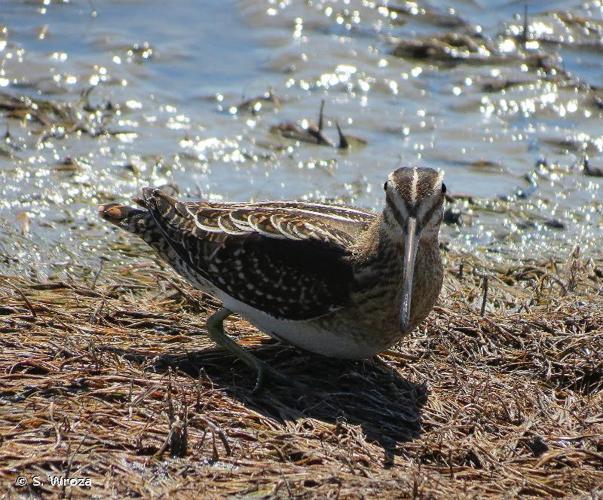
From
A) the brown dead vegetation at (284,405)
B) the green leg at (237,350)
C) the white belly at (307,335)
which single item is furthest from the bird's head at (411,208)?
the green leg at (237,350)

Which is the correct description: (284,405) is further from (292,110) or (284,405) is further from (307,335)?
(292,110)

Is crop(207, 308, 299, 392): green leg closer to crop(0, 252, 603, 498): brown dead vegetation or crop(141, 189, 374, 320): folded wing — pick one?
crop(0, 252, 603, 498): brown dead vegetation

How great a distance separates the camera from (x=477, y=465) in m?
5.64

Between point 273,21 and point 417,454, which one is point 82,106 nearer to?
point 273,21

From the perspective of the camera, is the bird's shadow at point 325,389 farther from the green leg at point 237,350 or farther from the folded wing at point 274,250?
the folded wing at point 274,250

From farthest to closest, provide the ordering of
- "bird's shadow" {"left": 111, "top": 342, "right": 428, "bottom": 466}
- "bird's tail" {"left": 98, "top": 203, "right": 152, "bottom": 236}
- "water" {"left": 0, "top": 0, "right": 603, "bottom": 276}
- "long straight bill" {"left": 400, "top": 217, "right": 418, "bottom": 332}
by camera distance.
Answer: "water" {"left": 0, "top": 0, "right": 603, "bottom": 276} < "bird's tail" {"left": 98, "top": 203, "right": 152, "bottom": 236} < "bird's shadow" {"left": 111, "top": 342, "right": 428, "bottom": 466} < "long straight bill" {"left": 400, "top": 217, "right": 418, "bottom": 332}

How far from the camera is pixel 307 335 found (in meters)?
6.45

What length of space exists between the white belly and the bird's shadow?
13 centimetres

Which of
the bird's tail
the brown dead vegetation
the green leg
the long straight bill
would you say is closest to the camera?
the brown dead vegetation

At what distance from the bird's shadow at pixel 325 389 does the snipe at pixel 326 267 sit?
0.12 meters

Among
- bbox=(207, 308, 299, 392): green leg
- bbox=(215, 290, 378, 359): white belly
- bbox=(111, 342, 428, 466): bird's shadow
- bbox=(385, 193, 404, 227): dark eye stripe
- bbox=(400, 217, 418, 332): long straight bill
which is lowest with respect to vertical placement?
bbox=(111, 342, 428, 466): bird's shadow

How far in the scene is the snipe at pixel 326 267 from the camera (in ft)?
20.0

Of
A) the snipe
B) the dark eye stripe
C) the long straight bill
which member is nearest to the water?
the snipe

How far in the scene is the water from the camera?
963cm
